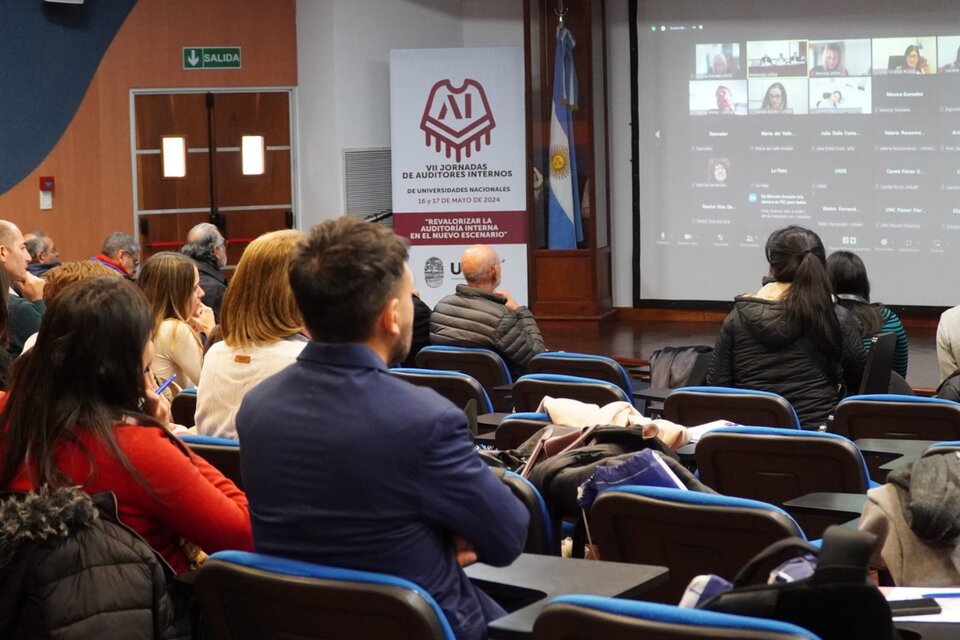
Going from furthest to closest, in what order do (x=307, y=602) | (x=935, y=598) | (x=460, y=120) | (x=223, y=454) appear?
(x=460, y=120), (x=223, y=454), (x=935, y=598), (x=307, y=602)

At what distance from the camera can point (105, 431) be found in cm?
250

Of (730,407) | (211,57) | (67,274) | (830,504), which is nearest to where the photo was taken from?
(830,504)

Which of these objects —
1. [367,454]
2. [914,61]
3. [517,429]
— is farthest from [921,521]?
[914,61]

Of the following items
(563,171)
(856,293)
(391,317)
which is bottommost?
(856,293)

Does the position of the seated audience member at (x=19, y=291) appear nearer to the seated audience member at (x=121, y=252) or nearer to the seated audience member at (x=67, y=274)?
the seated audience member at (x=67, y=274)

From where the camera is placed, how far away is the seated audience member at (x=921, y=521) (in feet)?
7.88

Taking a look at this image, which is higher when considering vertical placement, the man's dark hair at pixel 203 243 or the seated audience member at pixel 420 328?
the man's dark hair at pixel 203 243

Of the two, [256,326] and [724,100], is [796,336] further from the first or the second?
[724,100]

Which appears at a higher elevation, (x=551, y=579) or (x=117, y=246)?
(x=117, y=246)

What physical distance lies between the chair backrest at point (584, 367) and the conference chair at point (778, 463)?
1495 mm

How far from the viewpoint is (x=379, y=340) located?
2.21m

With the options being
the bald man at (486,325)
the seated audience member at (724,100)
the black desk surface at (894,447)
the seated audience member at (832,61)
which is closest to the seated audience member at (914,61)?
the seated audience member at (832,61)

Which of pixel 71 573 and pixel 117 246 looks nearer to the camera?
pixel 71 573

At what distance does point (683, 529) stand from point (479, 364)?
286cm
